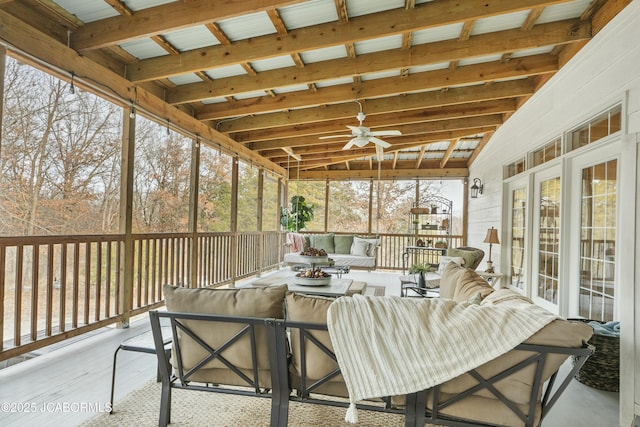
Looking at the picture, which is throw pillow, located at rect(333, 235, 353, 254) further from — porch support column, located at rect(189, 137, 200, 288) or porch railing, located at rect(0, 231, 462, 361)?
porch support column, located at rect(189, 137, 200, 288)

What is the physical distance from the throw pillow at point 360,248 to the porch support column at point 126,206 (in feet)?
17.2

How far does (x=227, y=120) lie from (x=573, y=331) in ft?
17.7

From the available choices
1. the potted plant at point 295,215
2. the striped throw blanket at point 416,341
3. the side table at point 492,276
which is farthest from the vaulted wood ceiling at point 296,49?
the potted plant at point 295,215

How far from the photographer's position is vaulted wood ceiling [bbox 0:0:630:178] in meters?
2.84

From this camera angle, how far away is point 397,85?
14.8 feet

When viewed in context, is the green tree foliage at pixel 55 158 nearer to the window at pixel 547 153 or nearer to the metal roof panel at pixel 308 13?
the metal roof panel at pixel 308 13

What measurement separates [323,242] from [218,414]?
6.55 m

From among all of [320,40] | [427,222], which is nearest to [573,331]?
[320,40]

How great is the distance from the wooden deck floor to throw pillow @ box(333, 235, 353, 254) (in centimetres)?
577

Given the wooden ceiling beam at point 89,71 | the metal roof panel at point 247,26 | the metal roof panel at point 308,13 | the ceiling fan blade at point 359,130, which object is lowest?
the ceiling fan blade at point 359,130

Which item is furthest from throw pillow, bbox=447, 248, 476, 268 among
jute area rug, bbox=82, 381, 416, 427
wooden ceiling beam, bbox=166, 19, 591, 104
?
jute area rug, bbox=82, 381, 416, 427

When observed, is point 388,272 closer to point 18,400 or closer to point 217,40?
point 217,40

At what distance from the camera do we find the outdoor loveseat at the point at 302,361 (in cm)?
143

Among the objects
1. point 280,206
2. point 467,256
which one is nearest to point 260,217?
point 280,206
